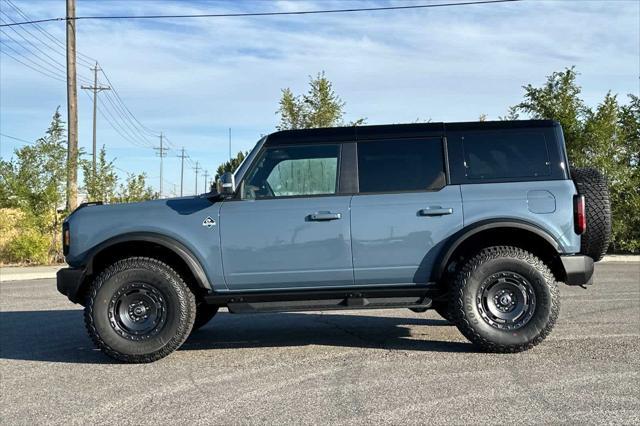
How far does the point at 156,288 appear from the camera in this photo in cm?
579

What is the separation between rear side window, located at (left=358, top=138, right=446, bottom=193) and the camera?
5.90 metres

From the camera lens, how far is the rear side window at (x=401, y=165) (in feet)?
19.4

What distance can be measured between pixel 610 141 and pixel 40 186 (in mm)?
16046

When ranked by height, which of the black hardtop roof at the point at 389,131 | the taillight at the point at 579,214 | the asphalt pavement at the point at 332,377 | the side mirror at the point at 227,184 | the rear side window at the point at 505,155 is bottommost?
the asphalt pavement at the point at 332,377

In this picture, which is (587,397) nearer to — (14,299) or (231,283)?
(231,283)

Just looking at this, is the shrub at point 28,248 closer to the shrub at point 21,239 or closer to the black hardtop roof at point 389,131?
the shrub at point 21,239

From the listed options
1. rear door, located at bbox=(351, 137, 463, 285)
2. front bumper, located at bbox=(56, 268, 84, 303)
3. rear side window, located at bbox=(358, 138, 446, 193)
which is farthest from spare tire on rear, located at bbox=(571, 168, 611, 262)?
front bumper, located at bbox=(56, 268, 84, 303)

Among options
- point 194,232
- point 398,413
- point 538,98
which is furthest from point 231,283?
point 538,98

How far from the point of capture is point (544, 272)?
5.74 m

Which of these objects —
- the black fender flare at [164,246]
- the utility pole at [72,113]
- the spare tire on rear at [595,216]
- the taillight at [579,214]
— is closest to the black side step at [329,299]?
the black fender flare at [164,246]

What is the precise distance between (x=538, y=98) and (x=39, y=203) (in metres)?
14.6

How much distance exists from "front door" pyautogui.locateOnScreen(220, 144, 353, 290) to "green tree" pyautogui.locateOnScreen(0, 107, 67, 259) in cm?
1344

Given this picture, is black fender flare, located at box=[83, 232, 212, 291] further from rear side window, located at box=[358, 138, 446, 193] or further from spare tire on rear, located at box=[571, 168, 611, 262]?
spare tire on rear, located at box=[571, 168, 611, 262]

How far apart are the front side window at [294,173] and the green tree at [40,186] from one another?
13.4 metres
